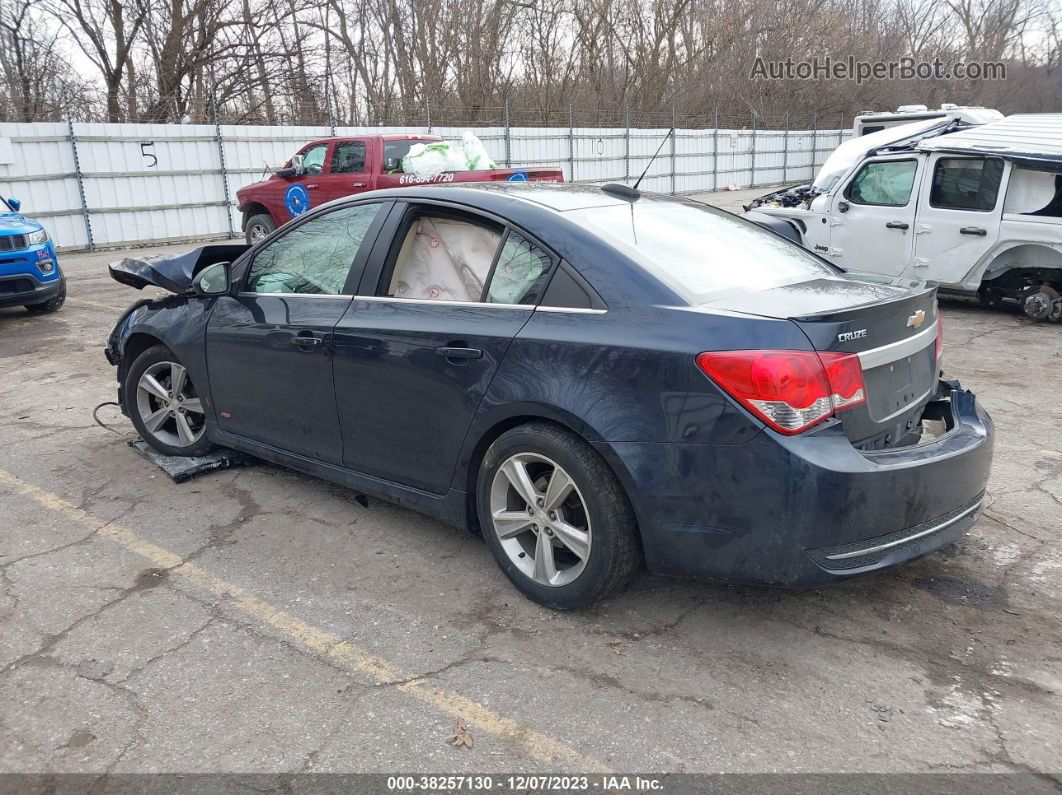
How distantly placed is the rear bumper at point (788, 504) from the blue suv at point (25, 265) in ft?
28.5

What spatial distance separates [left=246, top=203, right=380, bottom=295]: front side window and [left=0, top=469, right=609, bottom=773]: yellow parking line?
54.2 inches

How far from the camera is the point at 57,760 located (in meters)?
2.61

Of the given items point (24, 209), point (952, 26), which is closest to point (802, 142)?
point (952, 26)

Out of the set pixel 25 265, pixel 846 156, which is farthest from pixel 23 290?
pixel 846 156

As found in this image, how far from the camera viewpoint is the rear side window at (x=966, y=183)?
8672 mm

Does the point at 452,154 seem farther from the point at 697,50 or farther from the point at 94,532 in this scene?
the point at 697,50

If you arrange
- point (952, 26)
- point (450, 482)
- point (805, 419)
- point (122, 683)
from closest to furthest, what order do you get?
point (805, 419)
point (122, 683)
point (450, 482)
point (952, 26)

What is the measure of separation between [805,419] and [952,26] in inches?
2171

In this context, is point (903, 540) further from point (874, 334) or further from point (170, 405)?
point (170, 405)

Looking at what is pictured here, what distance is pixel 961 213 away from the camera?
887 cm

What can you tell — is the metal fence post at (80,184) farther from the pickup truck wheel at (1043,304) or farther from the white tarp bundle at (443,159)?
the pickup truck wheel at (1043,304)

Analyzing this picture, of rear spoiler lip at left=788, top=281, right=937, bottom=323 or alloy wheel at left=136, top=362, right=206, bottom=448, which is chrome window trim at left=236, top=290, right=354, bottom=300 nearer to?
alloy wheel at left=136, top=362, right=206, bottom=448

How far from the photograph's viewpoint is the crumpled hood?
923 centimetres

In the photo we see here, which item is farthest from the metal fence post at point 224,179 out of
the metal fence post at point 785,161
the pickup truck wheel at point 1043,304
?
the metal fence post at point 785,161
